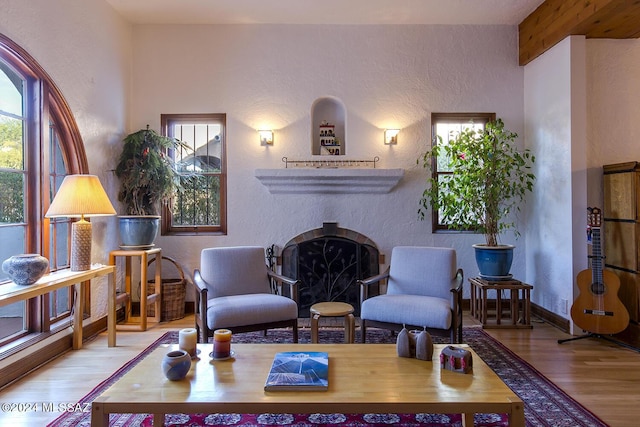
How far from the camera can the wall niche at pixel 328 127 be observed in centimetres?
464

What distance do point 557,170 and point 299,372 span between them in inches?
132

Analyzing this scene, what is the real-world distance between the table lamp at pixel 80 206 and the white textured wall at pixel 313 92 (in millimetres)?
1468

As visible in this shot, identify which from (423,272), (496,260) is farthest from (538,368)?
(496,260)

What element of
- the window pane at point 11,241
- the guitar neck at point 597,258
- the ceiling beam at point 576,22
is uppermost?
the ceiling beam at point 576,22

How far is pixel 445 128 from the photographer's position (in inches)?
186

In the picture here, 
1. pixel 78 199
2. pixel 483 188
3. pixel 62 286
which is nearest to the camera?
pixel 62 286

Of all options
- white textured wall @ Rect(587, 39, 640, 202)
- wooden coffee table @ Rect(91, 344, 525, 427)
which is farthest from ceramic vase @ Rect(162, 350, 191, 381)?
white textured wall @ Rect(587, 39, 640, 202)

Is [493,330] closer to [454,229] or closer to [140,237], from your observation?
[454,229]

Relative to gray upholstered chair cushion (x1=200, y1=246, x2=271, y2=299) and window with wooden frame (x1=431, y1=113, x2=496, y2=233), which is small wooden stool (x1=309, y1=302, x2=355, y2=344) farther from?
window with wooden frame (x1=431, y1=113, x2=496, y2=233)

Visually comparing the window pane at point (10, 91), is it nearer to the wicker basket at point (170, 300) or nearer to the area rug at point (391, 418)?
the wicker basket at point (170, 300)

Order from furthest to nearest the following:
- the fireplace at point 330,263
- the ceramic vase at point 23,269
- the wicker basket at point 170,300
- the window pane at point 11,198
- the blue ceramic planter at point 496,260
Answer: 1. the fireplace at point 330,263
2. the wicker basket at point 170,300
3. the blue ceramic planter at point 496,260
4. the window pane at point 11,198
5. the ceramic vase at point 23,269

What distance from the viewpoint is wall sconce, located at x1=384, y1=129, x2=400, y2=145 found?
453 centimetres

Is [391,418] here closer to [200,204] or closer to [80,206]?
[80,206]

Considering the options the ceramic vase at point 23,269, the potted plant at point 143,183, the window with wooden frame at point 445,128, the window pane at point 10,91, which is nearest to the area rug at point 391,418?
the ceramic vase at point 23,269
